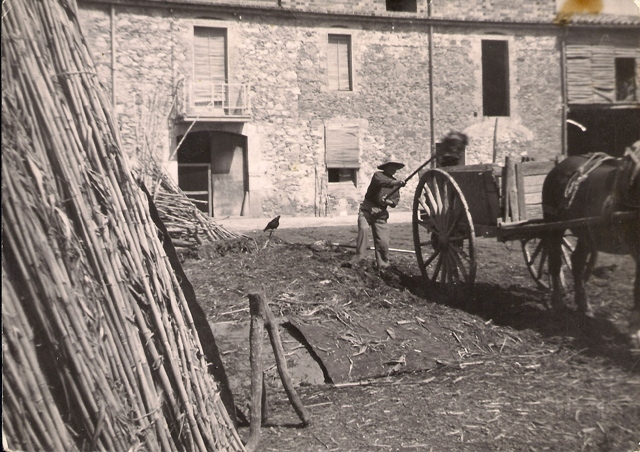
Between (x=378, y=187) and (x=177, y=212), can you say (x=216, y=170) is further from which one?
(x=378, y=187)

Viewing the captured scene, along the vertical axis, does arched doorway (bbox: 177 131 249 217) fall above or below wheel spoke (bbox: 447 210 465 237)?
above

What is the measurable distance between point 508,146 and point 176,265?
15.3m

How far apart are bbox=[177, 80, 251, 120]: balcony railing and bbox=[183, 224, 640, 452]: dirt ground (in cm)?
880

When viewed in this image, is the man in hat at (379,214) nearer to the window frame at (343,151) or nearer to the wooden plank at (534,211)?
the wooden plank at (534,211)

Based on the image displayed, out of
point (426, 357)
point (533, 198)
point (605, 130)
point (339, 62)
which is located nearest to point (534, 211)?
→ point (533, 198)

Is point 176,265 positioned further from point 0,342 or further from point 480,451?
point 480,451

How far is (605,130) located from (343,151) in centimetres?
619

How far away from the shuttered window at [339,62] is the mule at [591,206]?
965cm

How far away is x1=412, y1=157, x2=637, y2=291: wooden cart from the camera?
21.1 ft

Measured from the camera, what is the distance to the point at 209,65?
16891 mm

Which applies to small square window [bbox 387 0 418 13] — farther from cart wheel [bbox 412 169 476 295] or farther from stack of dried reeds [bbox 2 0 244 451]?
stack of dried reeds [bbox 2 0 244 451]

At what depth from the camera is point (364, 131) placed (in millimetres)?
16969

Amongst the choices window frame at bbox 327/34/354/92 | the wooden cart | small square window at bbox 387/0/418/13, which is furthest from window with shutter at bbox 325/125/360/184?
the wooden cart

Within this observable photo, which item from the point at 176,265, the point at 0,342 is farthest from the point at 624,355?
the point at 0,342
